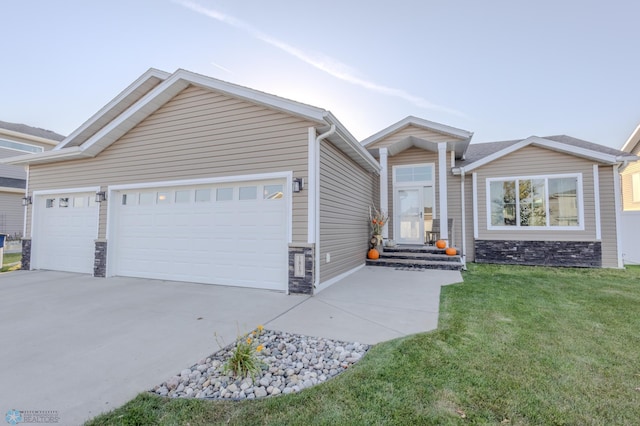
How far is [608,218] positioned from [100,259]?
14.2 meters

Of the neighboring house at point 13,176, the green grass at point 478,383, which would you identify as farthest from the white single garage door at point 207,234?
the neighboring house at point 13,176

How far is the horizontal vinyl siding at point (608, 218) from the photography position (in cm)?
832

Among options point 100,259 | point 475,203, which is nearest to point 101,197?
point 100,259

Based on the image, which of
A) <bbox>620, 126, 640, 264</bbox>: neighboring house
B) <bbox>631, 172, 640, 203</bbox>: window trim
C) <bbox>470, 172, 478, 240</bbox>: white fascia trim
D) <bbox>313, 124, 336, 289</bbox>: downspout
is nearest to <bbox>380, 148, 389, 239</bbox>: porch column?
<bbox>470, 172, 478, 240</bbox>: white fascia trim

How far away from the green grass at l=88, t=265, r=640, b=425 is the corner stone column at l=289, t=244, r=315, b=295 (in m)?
2.36

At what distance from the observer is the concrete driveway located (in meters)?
2.34

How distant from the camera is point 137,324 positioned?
3.87 metres

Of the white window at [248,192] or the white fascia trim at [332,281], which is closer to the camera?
the white fascia trim at [332,281]

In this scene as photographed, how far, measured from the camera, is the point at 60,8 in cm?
778

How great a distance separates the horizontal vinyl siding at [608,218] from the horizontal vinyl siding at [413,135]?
4.42m

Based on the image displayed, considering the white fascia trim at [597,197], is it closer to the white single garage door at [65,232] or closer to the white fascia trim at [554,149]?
the white fascia trim at [554,149]

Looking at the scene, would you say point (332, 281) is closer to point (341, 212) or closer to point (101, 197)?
point (341, 212)

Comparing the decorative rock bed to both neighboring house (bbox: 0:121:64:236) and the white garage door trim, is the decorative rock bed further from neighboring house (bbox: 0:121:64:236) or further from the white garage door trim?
neighboring house (bbox: 0:121:64:236)

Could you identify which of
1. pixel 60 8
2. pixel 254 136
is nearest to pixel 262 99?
pixel 254 136
